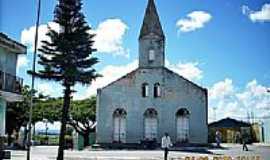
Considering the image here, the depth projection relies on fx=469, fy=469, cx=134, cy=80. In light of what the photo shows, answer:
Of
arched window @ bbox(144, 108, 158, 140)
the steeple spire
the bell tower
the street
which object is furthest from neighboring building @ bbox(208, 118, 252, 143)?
the street

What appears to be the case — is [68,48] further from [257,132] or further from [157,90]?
[257,132]

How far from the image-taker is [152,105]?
40219 millimetres

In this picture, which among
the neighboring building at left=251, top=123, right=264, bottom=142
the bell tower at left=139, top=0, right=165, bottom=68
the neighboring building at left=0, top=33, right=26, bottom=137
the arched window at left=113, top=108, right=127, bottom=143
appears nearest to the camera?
the neighboring building at left=0, top=33, right=26, bottom=137

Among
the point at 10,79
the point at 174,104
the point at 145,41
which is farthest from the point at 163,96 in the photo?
the point at 10,79

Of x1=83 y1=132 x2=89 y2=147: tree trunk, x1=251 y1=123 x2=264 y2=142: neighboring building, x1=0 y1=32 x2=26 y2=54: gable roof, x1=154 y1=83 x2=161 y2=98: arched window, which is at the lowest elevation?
x1=83 y1=132 x2=89 y2=147: tree trunk

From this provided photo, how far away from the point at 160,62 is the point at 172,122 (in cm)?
531

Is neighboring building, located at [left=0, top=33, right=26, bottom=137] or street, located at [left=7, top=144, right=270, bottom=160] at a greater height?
neighboring building, located at [left=0, top=33, right=26, bottom=137]

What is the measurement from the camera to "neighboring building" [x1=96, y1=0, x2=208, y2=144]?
39750 mm

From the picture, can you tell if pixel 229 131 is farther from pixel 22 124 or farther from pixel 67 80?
pixel 67 80

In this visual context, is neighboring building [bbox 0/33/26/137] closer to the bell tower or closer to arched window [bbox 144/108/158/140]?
arched window [bbox 144/108/158/140]

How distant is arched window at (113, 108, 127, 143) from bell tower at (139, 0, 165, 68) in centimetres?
443

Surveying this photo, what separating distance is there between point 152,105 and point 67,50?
15563 mm

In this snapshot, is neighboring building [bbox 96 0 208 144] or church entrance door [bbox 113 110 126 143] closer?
neighboring building [bbox 96 0 208 144]

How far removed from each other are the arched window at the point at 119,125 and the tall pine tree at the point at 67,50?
14161mm
